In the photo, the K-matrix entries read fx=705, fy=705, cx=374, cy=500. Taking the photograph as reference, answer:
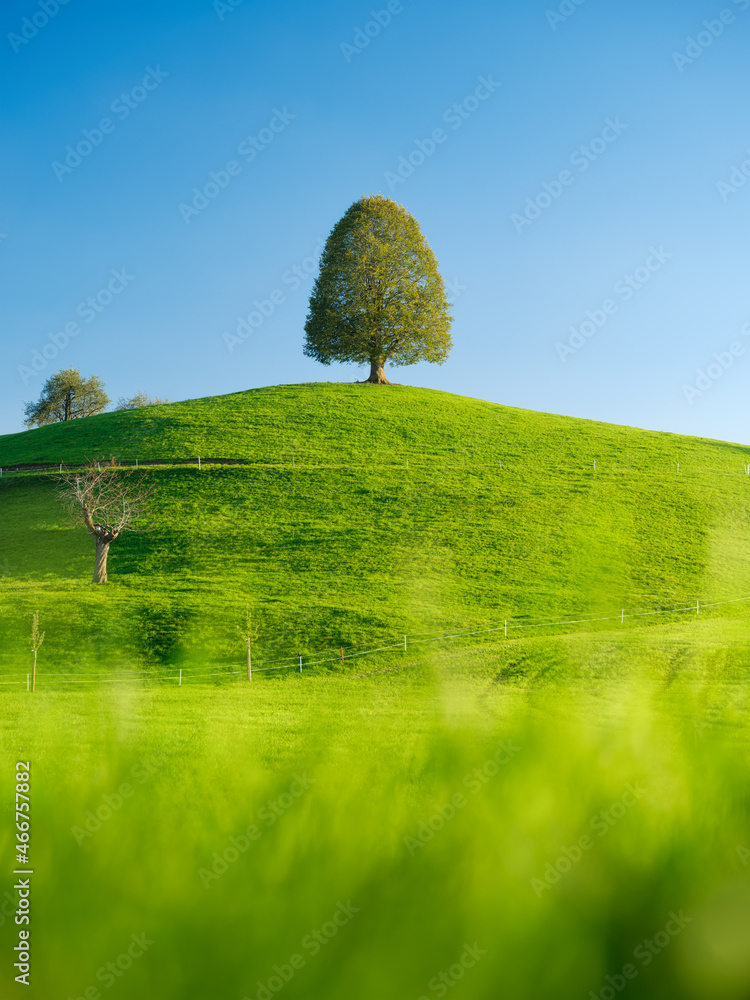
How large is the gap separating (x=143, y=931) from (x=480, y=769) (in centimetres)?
46

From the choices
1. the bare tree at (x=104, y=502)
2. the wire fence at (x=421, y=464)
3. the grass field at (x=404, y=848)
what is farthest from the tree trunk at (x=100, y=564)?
the grass field at (x=404, y=848)

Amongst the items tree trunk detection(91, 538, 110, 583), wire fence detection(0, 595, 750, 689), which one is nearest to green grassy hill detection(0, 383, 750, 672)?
tree trunk detection(91, 538, 110, 583)

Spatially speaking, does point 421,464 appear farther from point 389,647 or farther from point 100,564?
point 389,647

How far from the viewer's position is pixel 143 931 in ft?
2.68

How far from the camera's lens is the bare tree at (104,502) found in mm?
38469

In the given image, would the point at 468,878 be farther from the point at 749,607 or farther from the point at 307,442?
the point at 307,442

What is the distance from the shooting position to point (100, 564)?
38062mm

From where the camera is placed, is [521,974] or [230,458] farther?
[230,458]

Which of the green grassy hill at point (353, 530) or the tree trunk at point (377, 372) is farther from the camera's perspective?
the tree trunk at point (377, 372)

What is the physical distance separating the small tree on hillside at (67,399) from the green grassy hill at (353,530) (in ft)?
99.5

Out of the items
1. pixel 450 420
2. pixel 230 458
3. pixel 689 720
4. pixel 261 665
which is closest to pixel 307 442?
pixel 230 458

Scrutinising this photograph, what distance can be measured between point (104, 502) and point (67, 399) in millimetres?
58692

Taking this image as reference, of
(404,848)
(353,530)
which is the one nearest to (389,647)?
(353,530)

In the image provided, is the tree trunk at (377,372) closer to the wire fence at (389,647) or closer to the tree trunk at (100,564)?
the tree trunk at (100,564)
